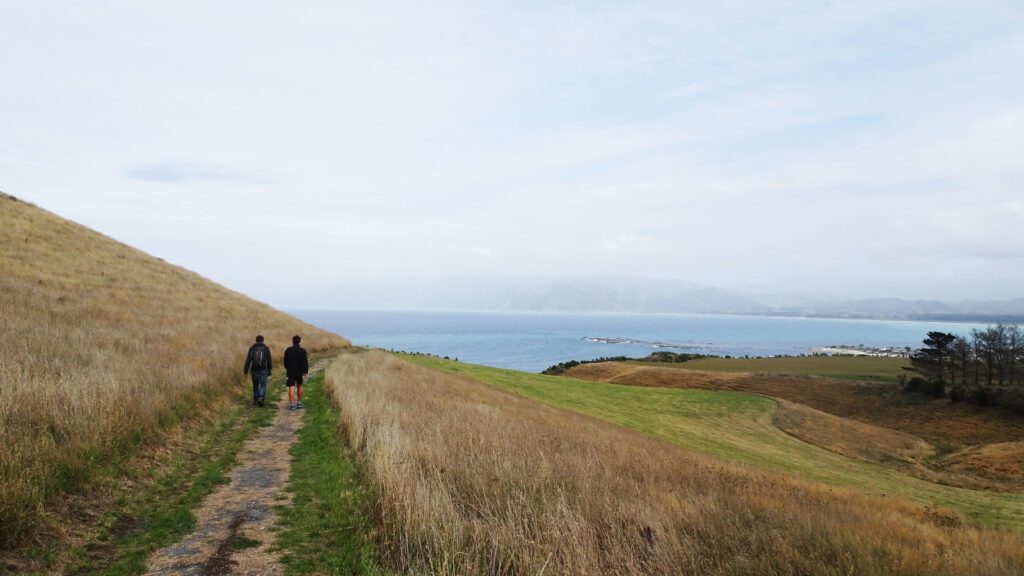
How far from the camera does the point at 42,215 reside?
161 ft

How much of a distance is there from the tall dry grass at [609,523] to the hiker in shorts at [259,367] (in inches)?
317

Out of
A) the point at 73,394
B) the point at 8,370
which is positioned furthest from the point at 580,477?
the point at 8,370

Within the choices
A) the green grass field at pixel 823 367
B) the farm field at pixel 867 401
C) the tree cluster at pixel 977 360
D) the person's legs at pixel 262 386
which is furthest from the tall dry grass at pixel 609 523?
the green grass field at pixel 823 367

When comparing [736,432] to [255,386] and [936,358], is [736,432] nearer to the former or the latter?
[255,386]

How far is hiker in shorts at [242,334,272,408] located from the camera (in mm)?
17078

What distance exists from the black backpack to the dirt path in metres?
5.98

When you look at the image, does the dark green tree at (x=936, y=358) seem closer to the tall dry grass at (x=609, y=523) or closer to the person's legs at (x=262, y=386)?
the tall dry grass at (x=609, y=523)

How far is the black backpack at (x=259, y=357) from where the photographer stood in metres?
17.1

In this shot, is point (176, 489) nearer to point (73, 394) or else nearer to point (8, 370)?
point (73, 394)

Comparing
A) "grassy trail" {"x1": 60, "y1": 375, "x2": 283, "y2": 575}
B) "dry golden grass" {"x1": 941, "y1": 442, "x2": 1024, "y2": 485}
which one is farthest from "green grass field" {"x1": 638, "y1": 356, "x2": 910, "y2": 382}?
"grassy trail" {"x1": 60, "y1": 375, "x2": 283, "y2": 575}

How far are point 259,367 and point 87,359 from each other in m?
4.83

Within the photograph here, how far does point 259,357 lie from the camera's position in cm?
1708

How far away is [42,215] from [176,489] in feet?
193

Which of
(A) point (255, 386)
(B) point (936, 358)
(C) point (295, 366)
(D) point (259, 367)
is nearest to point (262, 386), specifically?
(A) point (255, 386)
